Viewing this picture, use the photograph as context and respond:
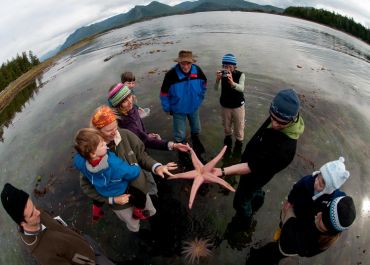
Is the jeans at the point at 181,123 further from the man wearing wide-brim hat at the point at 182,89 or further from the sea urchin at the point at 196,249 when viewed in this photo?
the sea urchin at the point at 196,249

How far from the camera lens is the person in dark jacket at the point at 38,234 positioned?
11.1 ft

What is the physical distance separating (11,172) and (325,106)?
47.2 feet

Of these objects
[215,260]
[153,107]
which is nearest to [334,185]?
[215,260]

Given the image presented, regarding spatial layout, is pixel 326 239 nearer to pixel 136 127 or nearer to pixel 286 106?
pixel 286 106

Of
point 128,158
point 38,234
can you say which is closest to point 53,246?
point 38,234

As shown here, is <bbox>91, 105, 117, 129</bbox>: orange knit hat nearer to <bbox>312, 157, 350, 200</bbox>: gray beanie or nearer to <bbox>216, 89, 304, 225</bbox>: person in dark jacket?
<bbox>216, 89, 304, 225</bbox>: person in dark jacket

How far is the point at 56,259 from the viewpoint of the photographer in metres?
3.53

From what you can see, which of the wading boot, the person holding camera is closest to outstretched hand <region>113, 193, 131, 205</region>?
the person holding camera

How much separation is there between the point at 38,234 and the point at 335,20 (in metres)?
92.3

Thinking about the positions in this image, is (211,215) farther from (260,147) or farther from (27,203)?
(27,203)

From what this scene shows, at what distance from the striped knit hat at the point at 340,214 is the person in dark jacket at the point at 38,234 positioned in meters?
3.60

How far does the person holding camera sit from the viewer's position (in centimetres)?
749

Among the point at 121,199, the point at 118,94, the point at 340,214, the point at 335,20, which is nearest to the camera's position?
the point at 340,214

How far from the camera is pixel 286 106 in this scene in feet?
13.9
